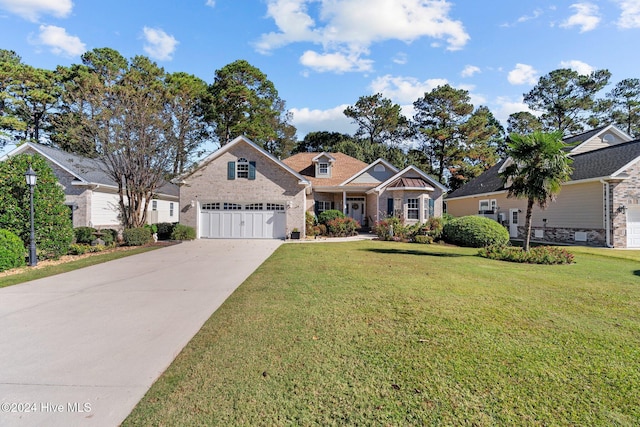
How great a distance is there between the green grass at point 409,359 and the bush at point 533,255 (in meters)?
3.59

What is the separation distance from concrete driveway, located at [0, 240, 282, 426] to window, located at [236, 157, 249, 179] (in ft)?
36.0

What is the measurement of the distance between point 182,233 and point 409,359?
16814 mm

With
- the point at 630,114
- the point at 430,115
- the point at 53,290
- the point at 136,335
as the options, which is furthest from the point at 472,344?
the point at 630,114

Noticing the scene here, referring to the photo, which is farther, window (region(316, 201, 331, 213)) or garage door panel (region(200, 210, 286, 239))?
window (region(316, 201, 331, 213))

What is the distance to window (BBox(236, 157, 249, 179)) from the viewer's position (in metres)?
18.7

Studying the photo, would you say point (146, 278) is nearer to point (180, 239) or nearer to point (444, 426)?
point (444, 426)

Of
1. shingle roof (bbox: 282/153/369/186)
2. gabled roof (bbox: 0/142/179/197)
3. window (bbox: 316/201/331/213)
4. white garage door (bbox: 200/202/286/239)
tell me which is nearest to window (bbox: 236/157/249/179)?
white garage door (bbox: 200/202/286/239)

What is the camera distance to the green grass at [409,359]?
2521mm

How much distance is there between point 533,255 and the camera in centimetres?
1043

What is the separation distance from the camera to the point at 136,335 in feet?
14.0

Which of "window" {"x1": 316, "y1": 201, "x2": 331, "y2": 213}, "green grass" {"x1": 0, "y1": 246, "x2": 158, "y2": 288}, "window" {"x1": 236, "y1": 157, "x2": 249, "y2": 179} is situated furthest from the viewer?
"window" {"x1": 316, "y1": 201, "x2": 331, "y2": 213}

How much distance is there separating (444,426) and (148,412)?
2.46 m

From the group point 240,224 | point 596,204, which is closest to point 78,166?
point 240,224

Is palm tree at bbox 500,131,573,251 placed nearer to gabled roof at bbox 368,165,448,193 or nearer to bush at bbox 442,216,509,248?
bush at bbox 442,216,509,248
